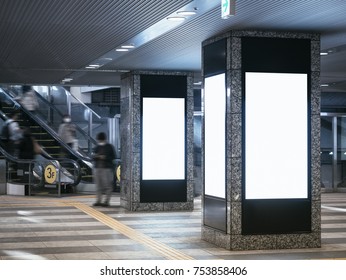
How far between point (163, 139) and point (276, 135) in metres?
6.18

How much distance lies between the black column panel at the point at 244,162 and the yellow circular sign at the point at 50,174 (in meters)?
11.6

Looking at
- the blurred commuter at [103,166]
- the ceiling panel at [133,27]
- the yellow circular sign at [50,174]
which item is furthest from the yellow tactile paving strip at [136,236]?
the yellow circular sign at [50,174]

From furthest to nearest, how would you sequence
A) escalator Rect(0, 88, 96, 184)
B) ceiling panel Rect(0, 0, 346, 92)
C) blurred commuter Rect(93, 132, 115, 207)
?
1. escalator Rect(0, 88, 96, 184)
2. blurred commuter Rect(93, 132, 115, 207)
3. ceiling panel Rect(0, 0, 346, 92)

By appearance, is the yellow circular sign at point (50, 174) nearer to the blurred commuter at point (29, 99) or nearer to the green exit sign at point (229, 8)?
the blurred commuter at point (29, 99)

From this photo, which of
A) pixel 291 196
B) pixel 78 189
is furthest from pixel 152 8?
pixel 78 189

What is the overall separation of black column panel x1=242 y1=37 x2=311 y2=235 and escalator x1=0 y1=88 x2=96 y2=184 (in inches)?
588

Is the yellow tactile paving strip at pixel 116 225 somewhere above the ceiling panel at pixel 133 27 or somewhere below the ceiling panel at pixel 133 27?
below

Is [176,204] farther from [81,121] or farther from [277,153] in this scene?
[81,121]

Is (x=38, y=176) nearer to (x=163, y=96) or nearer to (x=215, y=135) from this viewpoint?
(x=163, y=96)

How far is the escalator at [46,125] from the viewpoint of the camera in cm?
2608

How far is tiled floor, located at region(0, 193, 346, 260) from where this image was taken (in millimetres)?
10352

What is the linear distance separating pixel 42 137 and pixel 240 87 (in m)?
16.8

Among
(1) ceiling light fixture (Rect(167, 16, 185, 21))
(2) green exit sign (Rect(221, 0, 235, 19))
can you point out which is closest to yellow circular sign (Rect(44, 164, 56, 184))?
(1) ceiling light fixture (Rect(167, 16, 185, 21))

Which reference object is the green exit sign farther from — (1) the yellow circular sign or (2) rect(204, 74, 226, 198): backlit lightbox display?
(1) the yellow circular sign
